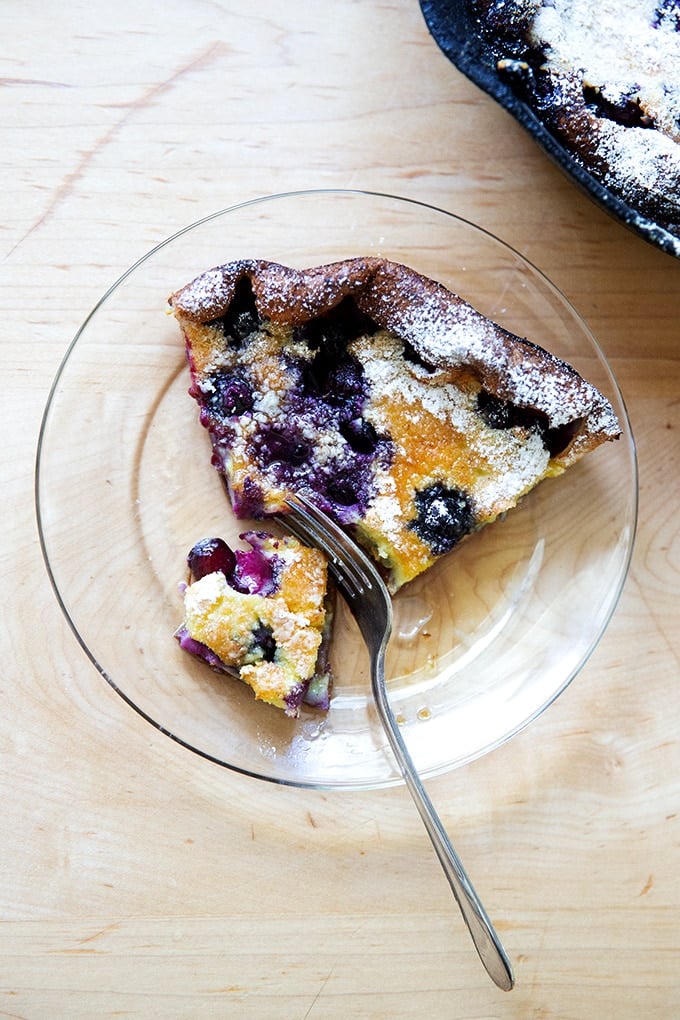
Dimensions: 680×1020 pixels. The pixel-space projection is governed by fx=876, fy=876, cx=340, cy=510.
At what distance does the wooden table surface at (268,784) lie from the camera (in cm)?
138

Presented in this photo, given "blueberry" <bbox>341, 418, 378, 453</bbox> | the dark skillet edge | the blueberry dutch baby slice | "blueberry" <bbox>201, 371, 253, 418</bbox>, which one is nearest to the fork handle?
the blueberry dutch baby slice

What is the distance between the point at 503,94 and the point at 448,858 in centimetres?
109

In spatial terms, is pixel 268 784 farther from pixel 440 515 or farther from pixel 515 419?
pixel 515 419

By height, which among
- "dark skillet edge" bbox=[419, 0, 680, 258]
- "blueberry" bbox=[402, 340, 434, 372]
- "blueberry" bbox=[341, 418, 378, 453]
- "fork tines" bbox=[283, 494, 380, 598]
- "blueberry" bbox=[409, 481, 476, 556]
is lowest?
"fork tines" bbox=[283, 494, 380, 598]

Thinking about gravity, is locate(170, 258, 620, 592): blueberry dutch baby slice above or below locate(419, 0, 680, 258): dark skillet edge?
below

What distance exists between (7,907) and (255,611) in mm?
632

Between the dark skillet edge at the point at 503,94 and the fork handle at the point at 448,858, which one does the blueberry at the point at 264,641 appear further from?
the dark skillet edge at the point at 503,94

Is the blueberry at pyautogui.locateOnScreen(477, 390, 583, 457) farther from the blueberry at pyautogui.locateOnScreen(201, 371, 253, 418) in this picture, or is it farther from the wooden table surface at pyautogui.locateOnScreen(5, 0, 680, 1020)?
the blueberry at pyautogui.locateOnScreen(201, 371, 253, 418)

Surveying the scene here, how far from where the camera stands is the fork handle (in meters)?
1.24

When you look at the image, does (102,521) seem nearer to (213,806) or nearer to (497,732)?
(213,806)

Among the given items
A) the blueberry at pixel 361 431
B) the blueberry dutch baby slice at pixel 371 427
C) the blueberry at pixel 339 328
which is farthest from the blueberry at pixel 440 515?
the blueberry at pixel 339 328

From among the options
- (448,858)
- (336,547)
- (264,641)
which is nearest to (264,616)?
(264,641)

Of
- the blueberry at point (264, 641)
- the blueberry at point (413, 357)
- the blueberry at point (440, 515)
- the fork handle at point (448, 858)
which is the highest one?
the blueberry at point (413, 357)

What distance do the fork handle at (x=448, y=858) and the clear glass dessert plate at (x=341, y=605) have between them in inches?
2.4
